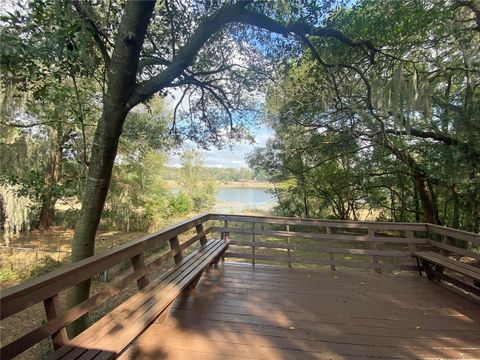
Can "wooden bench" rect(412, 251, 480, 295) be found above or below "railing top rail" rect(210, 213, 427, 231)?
below

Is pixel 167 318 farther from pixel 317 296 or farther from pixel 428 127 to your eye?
pixel 428 127

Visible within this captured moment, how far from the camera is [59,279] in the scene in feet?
4.35

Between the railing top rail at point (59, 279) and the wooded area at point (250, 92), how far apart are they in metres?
1.04

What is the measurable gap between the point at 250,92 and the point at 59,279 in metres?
4.00

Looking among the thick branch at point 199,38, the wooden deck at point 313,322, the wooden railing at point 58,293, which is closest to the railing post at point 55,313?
the wooden railing at point 58,293

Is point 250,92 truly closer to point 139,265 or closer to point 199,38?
point 199,38

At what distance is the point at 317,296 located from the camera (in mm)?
2936

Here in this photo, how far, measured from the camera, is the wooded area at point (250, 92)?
8.31 ft

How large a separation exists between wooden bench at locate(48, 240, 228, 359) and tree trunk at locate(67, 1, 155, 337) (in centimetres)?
64

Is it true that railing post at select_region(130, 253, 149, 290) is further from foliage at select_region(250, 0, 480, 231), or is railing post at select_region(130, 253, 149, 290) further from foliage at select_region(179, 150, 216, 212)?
foliage at select_region(179, 150, 216, 212)

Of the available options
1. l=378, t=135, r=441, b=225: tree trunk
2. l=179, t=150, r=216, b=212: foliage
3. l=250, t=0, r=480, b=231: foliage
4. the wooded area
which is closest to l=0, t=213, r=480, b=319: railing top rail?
the wooded area

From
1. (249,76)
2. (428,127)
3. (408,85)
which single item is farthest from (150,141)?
(428,127)

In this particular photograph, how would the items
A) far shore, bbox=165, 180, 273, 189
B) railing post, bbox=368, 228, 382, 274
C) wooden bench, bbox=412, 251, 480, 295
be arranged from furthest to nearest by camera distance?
far shore, bbox=165, 180, 273, 189, railing post, bbox=368, 228, 382, 274, wooden bench, bbox=412, 251, 480, 295

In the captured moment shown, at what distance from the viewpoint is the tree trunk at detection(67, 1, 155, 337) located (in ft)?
7.30
